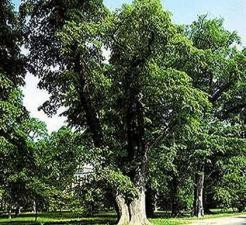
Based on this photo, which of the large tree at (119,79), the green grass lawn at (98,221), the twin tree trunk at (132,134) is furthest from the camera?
the green grass lawn at (98,221)

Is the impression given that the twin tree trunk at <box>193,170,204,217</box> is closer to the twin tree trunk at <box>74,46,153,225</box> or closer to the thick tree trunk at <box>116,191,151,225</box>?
the twin tree trunk at <box>74,46,153,225</box>

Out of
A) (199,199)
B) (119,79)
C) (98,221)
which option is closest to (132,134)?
(119,79)

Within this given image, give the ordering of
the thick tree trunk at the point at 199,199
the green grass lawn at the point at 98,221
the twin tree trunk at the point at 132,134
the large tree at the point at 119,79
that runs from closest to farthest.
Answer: the large tree at the point at 119,79 → the twin tree trunk at the point at 132,134 → the green grass lawn at the point at 98,221 → the thick tree trunk at the point at 199,199

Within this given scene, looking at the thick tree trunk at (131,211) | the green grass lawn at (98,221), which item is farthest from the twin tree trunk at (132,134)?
the green grass lawn at (98,221)

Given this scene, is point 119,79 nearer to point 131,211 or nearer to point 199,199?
point 131,211

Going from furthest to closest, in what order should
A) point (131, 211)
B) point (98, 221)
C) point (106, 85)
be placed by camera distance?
point (98, 221) → point (131, 211) → point (106, 85)

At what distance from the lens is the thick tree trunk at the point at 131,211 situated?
78.8ft

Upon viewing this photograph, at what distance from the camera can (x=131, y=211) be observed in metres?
24.2

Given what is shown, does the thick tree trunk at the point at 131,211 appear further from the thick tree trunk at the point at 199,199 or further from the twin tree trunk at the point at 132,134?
the thick tree trunk at the point at 199,199

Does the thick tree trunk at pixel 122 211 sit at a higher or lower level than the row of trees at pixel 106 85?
lower

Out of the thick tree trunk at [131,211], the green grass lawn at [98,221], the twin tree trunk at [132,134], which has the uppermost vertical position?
the twin tree trunk at [132,134]

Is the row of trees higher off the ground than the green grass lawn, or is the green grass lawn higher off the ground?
the row of trees

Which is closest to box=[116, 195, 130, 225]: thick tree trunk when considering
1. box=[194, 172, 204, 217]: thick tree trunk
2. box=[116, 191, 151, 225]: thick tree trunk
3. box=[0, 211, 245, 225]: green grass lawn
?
box=[116, 191, 151, 225]: thick tree trunk

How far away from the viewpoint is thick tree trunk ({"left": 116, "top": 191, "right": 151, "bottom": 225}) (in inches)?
945
